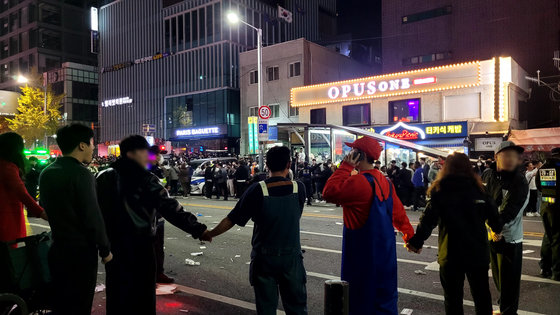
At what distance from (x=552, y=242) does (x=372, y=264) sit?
4.12m

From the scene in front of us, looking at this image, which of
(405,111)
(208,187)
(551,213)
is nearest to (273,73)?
(405,111)

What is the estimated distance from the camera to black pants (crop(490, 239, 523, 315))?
4648mm

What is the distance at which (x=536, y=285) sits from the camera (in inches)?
244

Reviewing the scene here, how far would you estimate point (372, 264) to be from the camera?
3736 millimetres

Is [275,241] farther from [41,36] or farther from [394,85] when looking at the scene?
[41,36]

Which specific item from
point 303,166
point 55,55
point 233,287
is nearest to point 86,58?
point 55,55

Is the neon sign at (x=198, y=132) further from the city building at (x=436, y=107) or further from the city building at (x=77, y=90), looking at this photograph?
the city building at (x=77, y=90)

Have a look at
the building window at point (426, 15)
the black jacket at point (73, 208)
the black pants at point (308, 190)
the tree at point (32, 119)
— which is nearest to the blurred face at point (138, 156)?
the black jacket at point (73, 208)

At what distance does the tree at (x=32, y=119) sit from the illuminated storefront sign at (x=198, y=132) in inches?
495

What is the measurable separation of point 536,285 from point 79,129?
6.27 m

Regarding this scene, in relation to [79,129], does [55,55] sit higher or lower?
higher

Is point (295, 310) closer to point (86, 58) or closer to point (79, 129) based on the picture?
point (79, 129)

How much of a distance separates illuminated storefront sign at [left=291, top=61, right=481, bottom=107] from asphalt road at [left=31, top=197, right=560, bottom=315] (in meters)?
16.5

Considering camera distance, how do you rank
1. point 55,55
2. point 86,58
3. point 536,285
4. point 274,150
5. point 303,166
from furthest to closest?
point 86,58
point 55,55
point 303,166
point 536,285
point 274,150
